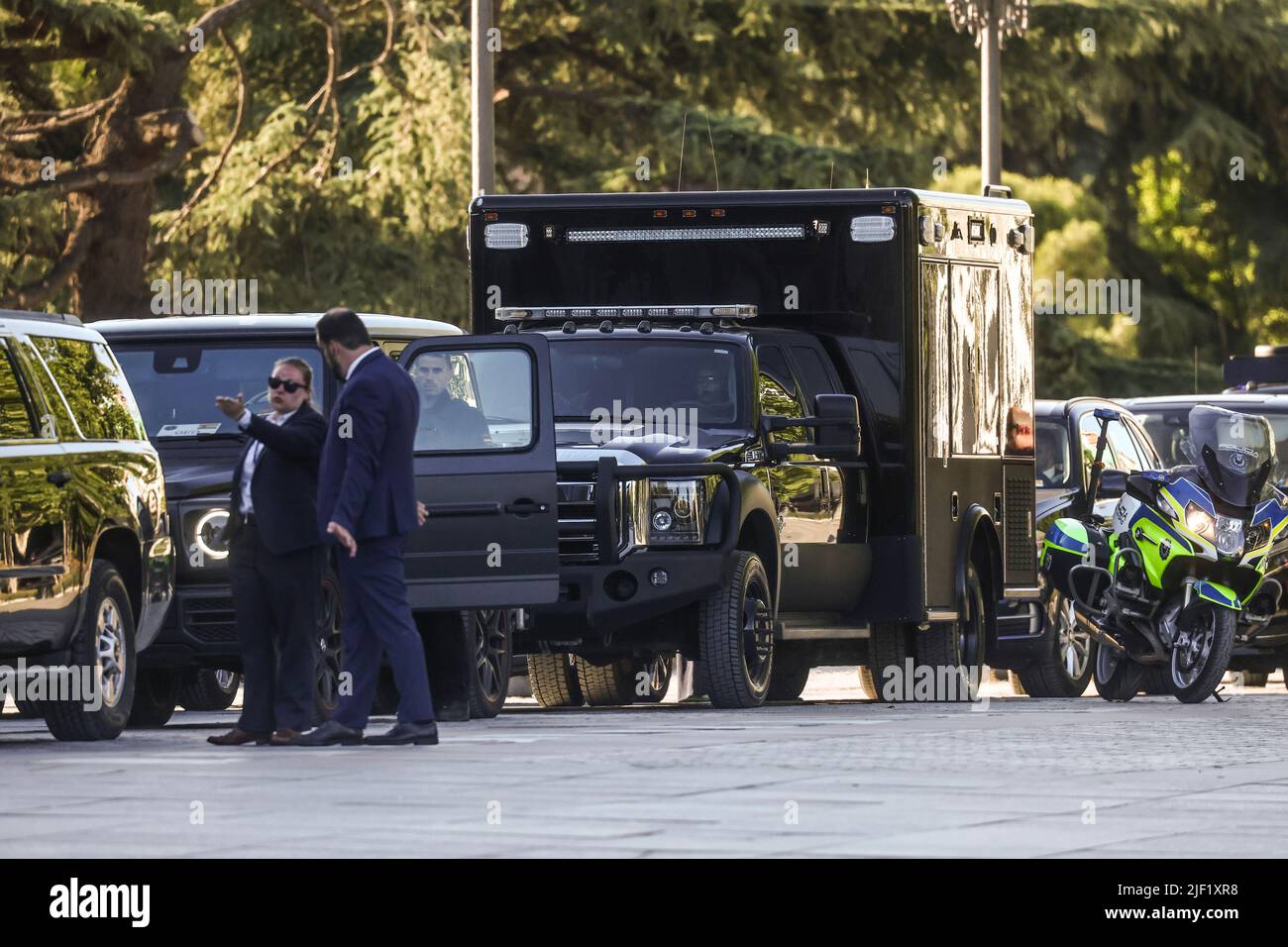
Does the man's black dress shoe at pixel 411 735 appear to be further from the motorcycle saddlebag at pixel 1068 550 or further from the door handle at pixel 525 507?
the motorcycle saddlebag at pixel 1068 550

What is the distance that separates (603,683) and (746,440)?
116 inches

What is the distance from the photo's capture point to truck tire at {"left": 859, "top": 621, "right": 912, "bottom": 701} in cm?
1866

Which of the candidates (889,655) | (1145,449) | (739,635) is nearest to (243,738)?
(739,635)

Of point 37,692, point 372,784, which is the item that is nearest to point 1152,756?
point 372,784

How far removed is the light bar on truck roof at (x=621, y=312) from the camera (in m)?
17.5

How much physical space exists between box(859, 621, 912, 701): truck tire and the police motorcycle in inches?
42.4

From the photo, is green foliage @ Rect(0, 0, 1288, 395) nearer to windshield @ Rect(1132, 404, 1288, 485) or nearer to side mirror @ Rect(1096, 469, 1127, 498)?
windshield @ Rect(1132, 404, 1288, 485)

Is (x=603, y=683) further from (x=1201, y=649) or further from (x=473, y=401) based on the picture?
(x=473, y=401)

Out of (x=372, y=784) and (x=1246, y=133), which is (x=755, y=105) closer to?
(x=1246, y=133)

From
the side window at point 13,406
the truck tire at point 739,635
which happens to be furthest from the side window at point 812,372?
the side window at point 13,406

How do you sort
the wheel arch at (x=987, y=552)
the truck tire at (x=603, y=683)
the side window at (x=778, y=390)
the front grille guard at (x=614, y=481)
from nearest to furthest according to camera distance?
the front grille guard at (x=614, y=481) < the side window at (x=778, y=390) < the wheel arch at (x=987, y=552) < the truck tire at (x=603, y=683)

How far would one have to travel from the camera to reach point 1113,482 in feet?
60.1

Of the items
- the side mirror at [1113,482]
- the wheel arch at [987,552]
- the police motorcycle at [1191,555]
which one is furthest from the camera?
the wheel arch at [987,552]

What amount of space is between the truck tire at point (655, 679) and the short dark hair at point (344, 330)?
635 centimetres
